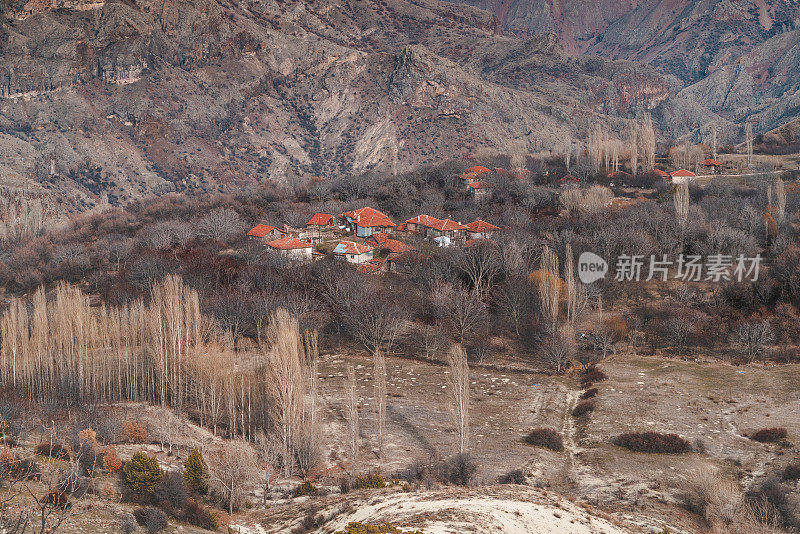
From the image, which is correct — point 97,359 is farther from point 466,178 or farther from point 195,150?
point 195,150

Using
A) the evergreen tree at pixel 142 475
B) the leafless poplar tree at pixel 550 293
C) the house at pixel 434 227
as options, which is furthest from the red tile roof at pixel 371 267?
the evergreen tree at pixel 142 475

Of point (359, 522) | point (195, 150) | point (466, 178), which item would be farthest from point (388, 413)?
point (195, 150)

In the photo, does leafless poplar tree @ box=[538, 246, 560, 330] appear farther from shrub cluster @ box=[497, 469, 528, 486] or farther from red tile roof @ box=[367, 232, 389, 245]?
red tile roof @ box=[367, 232, 389, 245]

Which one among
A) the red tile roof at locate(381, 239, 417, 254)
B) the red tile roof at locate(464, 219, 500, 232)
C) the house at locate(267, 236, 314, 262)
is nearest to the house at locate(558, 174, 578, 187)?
the red tile roof at locate(464, 219, 500, 232)

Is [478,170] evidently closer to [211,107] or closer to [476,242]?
[476,242]

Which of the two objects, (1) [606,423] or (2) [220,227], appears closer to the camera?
(1) [606,423]

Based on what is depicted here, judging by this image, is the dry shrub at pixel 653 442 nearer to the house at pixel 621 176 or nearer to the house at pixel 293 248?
the house at pixel 293 248

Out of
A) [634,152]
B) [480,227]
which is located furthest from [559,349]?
[634,152]
